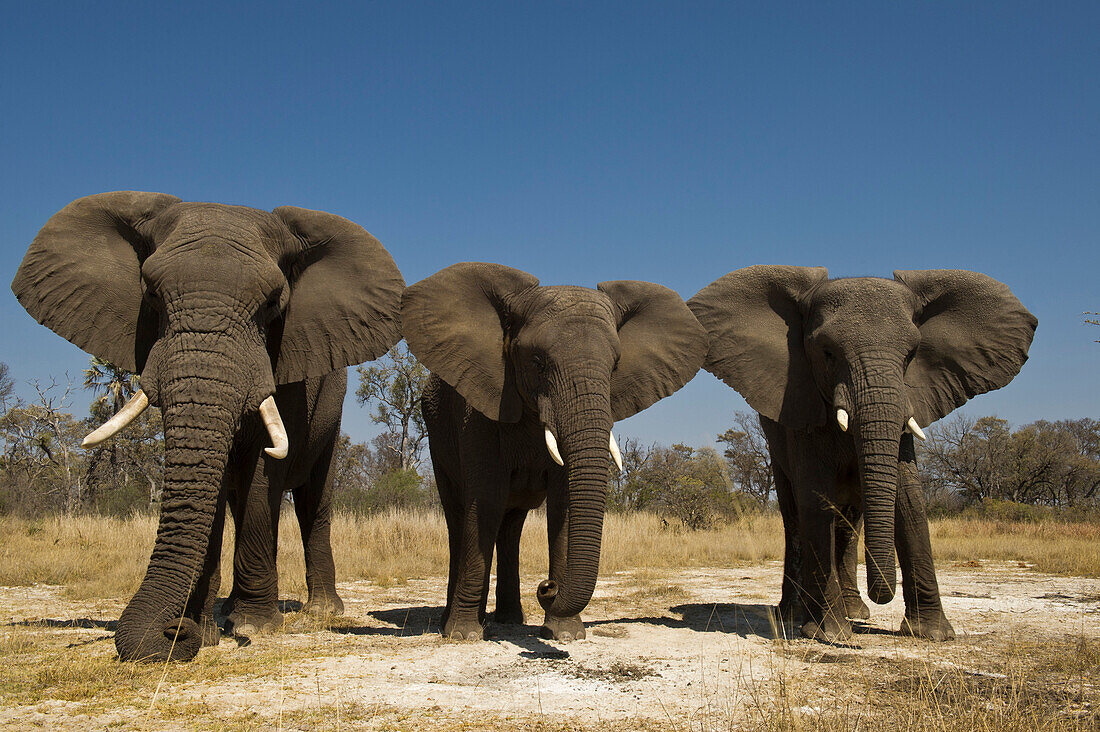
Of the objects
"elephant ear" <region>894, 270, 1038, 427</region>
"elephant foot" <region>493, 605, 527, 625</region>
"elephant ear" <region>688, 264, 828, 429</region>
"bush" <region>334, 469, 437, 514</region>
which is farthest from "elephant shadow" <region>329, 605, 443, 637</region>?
"bush" <region>334, 469, 437, 514</region>

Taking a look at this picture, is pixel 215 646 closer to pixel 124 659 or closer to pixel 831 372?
pixel 124 659

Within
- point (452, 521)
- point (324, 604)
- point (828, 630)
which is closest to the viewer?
point (828, 630)

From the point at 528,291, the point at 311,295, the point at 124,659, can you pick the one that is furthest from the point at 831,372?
the point at 124,659

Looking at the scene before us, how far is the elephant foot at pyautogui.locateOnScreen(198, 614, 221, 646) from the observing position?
6637mm

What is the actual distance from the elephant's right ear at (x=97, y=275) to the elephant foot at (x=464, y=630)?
349 centimetres

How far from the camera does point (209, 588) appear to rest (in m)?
6.66

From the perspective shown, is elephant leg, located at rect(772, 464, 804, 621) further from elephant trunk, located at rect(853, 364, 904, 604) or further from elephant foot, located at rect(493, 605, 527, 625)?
elephant foot, located at rect(493, 605, 527, 625)

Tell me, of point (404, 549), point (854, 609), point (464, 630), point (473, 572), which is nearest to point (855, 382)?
point (854, 609)

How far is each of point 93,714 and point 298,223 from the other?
4.30 meters

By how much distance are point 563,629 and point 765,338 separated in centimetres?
357

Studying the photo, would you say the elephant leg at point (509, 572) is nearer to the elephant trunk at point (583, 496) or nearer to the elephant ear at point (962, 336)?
the elephant trunk at point (583, 496)

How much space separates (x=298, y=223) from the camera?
7.52 m

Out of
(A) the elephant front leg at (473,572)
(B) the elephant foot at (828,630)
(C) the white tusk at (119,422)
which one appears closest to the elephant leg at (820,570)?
(B) the elephant foot at (828,630)

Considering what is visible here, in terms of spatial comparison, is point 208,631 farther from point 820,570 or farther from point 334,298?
point 820,570
